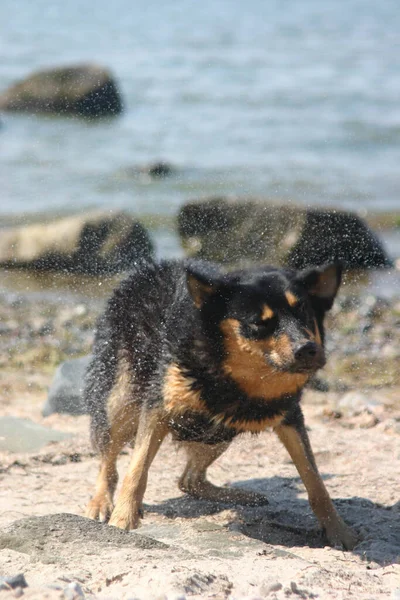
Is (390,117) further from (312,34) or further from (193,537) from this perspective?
(193,537)

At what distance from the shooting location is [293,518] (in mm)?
6297

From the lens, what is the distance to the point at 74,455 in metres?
7.33

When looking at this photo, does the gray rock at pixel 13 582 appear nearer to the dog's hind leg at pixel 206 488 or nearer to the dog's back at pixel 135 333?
the dog's back at pixel 135 333

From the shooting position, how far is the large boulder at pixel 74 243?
41.5 feet

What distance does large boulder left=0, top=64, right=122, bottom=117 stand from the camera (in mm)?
25969

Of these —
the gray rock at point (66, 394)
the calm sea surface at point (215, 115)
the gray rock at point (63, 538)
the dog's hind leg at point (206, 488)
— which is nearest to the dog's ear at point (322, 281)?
the dog's hind leg at point (206, 488)

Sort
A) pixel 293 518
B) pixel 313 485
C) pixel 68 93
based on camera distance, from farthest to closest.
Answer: pixel 68 93, pixel 293 518, pixel 313 485

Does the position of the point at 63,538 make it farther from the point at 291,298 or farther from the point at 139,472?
the point at 291,298

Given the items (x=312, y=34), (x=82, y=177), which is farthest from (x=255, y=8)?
(x=82, y=177)

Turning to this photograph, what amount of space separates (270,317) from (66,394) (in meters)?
3.47

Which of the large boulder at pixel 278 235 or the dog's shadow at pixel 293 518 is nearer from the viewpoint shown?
the dog's shadow at pixel 293 518

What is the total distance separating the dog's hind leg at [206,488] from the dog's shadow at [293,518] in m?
0.05

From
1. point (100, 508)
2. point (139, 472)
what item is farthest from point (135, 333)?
point (100, 508)

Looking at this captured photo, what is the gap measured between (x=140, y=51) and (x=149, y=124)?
11.5m
